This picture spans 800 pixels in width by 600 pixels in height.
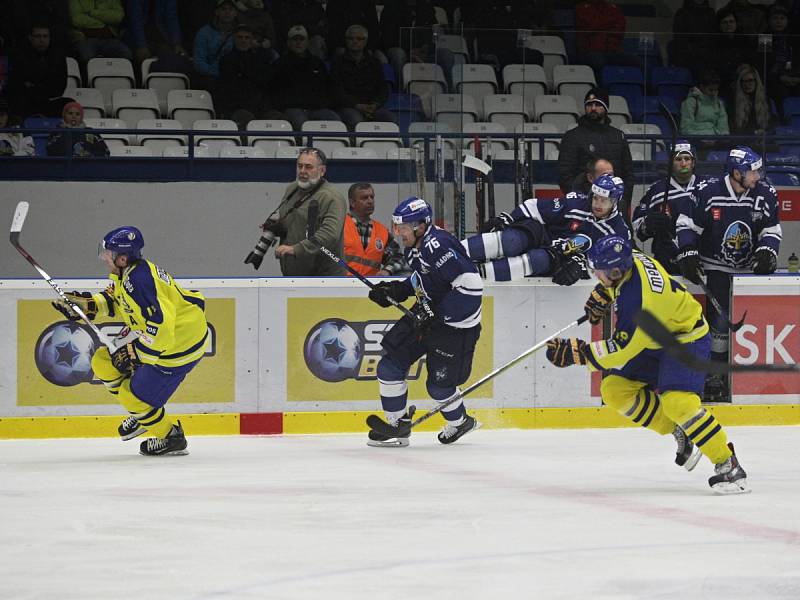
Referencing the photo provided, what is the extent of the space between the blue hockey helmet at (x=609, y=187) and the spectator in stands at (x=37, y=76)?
15.4 feet

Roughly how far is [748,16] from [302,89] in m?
4.15

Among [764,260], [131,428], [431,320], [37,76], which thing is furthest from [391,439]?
[37,76]

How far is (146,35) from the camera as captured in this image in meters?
12.7

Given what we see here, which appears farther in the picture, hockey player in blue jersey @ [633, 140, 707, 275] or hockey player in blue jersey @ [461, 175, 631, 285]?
hockey player in blue jersey @ [633, 140, 707, 275]

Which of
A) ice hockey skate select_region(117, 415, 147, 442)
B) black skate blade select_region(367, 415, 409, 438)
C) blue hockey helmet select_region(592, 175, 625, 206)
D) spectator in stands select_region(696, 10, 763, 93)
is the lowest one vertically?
black skate blade select_region(367, 415, 409, 438)

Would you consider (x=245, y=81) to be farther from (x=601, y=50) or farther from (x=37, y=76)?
(x=601, y=50)

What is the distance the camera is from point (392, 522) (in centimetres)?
580

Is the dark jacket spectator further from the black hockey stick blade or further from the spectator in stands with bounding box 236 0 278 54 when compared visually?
the black hockey stick blade

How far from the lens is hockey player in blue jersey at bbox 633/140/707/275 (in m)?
9.70

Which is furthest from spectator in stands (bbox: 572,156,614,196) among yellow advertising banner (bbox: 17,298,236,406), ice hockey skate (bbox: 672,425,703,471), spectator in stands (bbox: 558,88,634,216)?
yellow advertising banner (bbox: 17,298,236,406)

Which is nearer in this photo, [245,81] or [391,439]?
[391,439]

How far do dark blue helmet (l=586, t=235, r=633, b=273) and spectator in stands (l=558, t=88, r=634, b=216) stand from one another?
123 inches

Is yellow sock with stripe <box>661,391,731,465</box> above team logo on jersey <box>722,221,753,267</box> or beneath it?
beneath

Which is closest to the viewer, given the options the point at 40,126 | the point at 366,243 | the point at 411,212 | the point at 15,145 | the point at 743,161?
the point at 411,212
